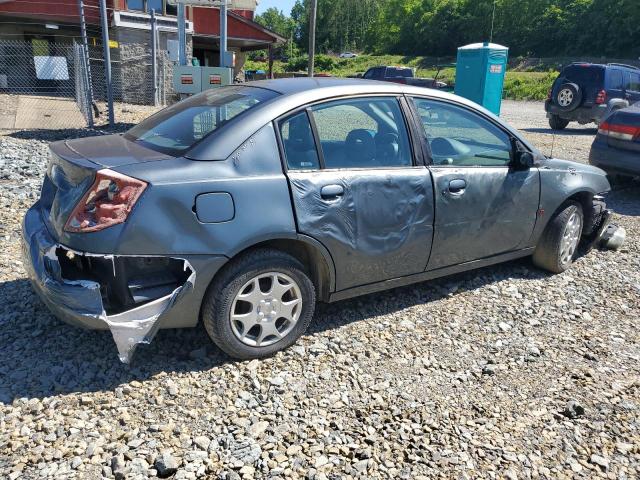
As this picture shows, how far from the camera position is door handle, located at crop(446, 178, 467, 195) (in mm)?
4106

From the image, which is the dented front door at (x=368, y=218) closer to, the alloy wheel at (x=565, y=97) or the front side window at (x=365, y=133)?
the front side window at (x=365, y=133)

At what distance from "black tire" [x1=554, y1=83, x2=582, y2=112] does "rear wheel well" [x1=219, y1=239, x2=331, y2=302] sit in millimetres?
15103

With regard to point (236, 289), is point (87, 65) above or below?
above

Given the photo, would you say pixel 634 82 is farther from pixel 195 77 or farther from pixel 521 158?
pixel 521 158

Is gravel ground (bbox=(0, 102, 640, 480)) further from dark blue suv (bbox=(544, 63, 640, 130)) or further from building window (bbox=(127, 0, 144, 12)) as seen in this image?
building window (bbox=(127, 0, 144, 12))

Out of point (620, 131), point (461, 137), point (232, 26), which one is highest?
point (232, 26)

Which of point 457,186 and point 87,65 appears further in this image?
point 87,65

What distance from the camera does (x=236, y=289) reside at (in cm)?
329

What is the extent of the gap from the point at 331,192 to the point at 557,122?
16064mm

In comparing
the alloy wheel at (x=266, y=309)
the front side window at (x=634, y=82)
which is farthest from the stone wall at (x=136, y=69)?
the alloy wheel at (x=266, y=309)

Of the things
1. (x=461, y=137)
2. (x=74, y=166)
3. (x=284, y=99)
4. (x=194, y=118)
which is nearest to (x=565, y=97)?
(x=461, y=137)

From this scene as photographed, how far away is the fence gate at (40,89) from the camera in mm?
12883

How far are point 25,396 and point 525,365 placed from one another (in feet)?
9.80

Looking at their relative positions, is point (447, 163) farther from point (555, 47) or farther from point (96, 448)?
point (555, 47)
